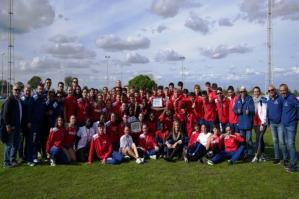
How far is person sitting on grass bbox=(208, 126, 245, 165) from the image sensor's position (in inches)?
404

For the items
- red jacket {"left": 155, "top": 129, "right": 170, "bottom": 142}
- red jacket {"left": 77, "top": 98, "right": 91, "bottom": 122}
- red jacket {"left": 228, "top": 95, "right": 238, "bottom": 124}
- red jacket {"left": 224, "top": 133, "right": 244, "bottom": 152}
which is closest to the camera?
red jacket {"left": 224, "top": 133, "right": 244, "bottom": 152}

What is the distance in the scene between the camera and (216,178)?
8492 millimetres

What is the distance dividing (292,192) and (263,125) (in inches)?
132

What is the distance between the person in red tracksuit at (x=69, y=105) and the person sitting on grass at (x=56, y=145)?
0.61m

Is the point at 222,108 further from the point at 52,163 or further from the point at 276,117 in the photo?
the point at 52,163

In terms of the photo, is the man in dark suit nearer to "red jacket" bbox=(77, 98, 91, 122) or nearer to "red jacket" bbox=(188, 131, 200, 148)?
"red jacket" bbox=(77, 98, 91, 122)

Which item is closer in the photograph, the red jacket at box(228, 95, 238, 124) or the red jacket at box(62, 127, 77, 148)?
the red jacket at box(62, 127, 77, 148)

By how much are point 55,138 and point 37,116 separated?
2.95 feet

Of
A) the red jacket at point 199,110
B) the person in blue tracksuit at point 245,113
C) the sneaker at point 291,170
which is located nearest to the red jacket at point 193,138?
the red jacket at point 199,110

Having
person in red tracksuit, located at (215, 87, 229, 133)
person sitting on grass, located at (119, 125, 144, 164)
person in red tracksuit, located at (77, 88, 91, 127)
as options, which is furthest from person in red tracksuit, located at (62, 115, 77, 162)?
person in red tracksuit, located at (215, 87, 229, 133)

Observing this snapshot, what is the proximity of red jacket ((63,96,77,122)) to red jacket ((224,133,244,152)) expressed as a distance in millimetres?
5224

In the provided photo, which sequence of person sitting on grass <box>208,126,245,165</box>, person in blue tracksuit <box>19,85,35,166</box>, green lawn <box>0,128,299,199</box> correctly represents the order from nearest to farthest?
green lawn <box>0,128,299,199</box>, person in blue tracksuit <box>19,85,35,166</box>, person sitting on grass <box>208,126,245,165</box>

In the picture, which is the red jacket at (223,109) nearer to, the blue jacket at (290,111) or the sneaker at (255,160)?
the sneaker at (255,160)

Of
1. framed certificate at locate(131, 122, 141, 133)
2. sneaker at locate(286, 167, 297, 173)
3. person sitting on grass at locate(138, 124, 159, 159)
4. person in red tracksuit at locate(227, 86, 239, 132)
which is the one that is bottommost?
sneaker at locate(286, 167, 297, 173)
